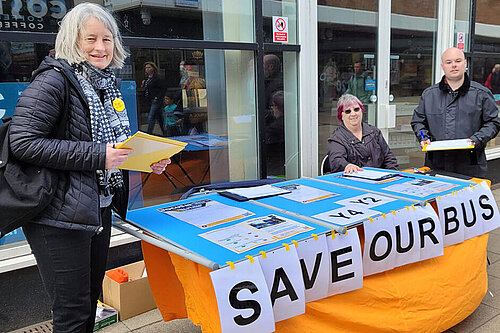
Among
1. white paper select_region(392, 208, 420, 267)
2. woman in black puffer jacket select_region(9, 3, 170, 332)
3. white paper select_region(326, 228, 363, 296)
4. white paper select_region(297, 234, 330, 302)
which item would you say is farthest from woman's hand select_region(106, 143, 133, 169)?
white paper select_region(392, 208, 420, 267)

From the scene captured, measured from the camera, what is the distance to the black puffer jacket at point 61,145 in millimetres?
1696

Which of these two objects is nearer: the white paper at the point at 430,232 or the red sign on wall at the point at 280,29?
the white paper at the point at 430,232

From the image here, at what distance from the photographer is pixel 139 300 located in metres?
3.16

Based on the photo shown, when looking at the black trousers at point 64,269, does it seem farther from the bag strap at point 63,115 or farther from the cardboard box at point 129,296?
the cardboard box at point 129,296

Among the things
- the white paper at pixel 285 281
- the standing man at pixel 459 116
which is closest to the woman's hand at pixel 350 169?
the standing man at pixel 459 116

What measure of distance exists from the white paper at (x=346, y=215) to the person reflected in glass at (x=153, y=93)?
197cm

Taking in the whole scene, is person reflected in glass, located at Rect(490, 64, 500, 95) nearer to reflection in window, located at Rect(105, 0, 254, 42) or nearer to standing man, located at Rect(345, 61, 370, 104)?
standing man, located at Rect(345, 61, 370, 104)

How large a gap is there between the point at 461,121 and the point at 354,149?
866mm

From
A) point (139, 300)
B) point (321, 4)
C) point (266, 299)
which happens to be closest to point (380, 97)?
point (321, 4)

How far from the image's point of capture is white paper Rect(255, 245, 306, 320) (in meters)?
1.88

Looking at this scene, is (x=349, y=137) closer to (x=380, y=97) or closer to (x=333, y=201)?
(x=333, y=201)

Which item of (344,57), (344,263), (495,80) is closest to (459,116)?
(344,57)

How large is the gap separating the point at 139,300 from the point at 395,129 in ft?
12.4

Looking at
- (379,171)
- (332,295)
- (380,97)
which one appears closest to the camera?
(332,295)
